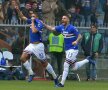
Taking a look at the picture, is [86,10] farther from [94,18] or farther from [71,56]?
[71,56]

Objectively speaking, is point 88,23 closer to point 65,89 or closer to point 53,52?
point 53,52

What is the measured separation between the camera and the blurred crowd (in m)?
22.1

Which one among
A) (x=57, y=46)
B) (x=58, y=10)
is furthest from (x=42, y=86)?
(x=58, y=10)

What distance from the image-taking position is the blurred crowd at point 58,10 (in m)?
22.1

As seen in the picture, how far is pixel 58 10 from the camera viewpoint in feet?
75.2

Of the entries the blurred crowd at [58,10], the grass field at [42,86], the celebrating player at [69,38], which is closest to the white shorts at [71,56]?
the celebrating player at [69,38]

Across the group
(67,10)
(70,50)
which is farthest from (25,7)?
(70,50)

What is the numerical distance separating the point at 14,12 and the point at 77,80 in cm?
390

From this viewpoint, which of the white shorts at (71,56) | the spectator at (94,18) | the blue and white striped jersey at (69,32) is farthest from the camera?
the spectator at (94,18)

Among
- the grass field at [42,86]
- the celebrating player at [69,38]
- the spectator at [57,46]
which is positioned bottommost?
the grass field at [42,86]

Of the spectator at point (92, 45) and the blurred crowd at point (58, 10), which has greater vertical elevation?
the blurred crowd at point (58, 10)

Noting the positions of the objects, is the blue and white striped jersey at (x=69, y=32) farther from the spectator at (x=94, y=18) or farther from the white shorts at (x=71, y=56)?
the spectator at (x=94, y=18)

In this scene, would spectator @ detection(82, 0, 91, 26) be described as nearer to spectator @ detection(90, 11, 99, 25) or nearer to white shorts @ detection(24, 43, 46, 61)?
spectator @ detection(90, 11, 99, 25)

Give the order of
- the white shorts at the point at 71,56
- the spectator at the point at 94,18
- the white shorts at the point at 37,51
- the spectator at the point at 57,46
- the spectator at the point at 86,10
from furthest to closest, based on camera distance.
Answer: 1. the spectator at the point at 86,10
2. the spectator at the point at 94,18
3. the spectator at the point at 57,46
4. the white shorts at the point at 37,51
5. the white shorts at the point at 71,56
